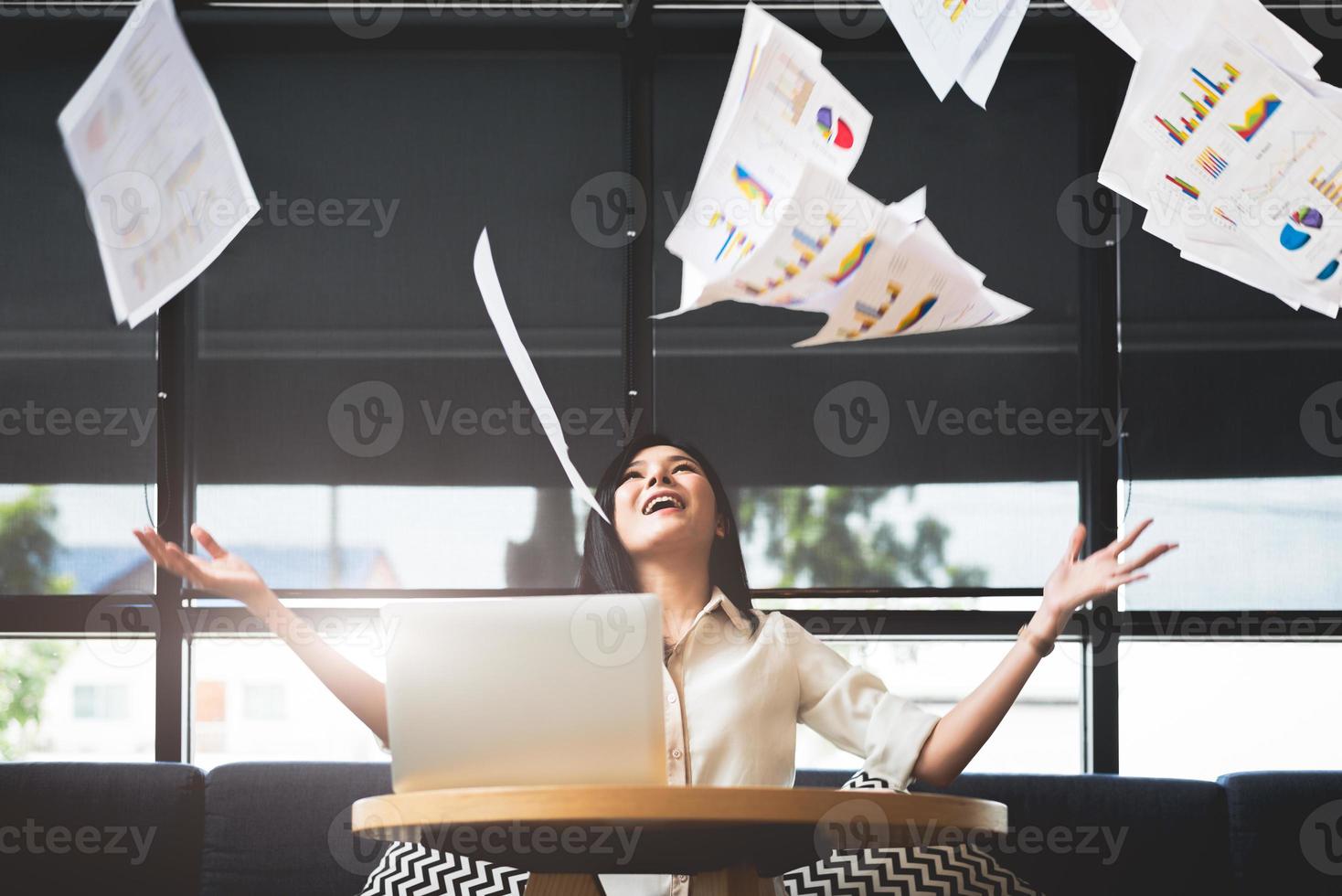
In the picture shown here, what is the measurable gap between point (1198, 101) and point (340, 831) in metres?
1.90

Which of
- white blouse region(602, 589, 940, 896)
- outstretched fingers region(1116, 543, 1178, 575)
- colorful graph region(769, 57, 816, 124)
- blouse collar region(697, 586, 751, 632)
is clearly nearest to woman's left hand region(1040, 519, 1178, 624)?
outstretched fingers region(1116, 543, 1178, 575)

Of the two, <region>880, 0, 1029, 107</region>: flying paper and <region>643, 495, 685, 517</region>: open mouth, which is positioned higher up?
<region>880, 0, 1029, 107</region>: flying paper

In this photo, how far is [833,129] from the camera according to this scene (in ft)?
7.26

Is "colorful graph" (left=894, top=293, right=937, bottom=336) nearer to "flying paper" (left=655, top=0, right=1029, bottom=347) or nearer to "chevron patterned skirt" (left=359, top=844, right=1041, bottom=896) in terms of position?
"flying paper" (left=655, top=0, right=1029, bottom=347)

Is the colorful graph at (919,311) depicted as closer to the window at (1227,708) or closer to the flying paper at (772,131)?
the flying paper at (772,131)

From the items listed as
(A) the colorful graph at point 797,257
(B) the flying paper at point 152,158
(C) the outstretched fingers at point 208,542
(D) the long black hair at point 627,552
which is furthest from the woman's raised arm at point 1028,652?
(B) the flying paper at point 152,158

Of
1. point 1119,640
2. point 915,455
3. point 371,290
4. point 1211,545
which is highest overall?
point 371,290

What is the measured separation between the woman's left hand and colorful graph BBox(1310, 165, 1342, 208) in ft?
2.78

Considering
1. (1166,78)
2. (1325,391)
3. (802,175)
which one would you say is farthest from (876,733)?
(1325,391)

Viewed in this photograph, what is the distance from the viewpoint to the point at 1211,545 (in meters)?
2.89

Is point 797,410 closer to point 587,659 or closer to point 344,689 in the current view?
point 344,689

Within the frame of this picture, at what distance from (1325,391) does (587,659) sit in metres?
2.23

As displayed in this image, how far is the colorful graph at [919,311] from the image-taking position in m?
2.18

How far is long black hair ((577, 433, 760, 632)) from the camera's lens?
2184 mm
